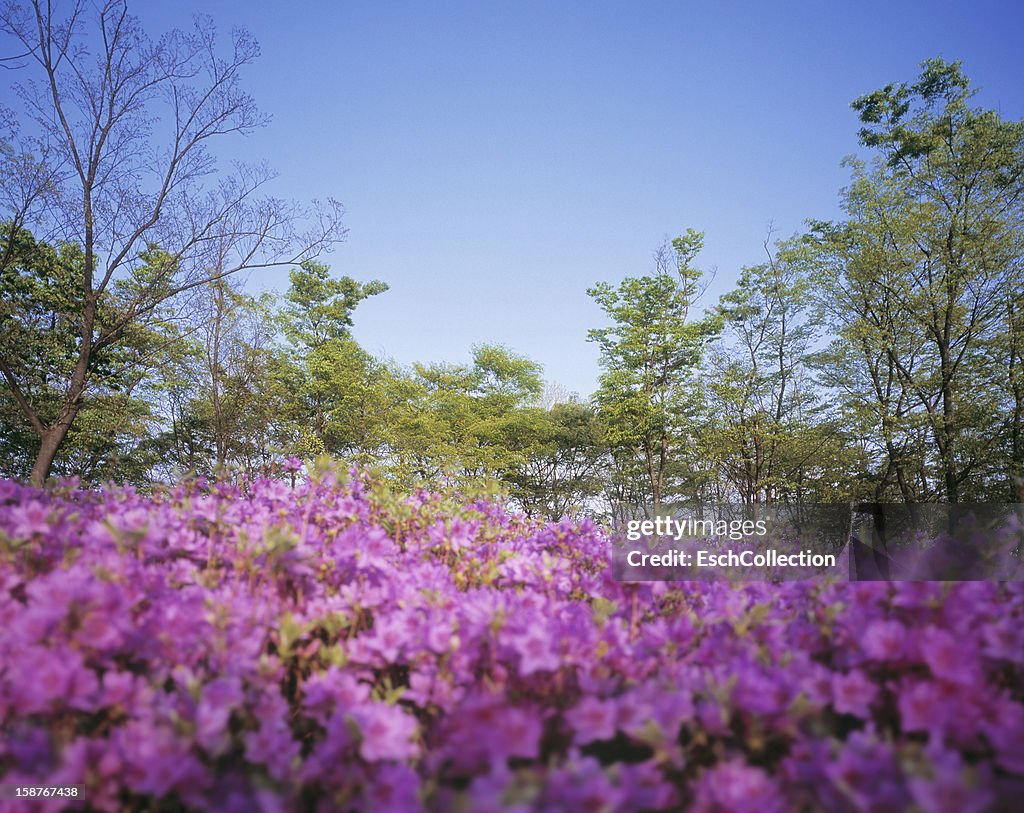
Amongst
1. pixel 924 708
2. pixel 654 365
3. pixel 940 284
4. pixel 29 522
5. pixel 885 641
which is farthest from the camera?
pixel 654 365

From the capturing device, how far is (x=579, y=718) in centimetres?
121

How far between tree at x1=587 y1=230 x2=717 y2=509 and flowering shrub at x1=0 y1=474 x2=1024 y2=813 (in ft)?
81.8

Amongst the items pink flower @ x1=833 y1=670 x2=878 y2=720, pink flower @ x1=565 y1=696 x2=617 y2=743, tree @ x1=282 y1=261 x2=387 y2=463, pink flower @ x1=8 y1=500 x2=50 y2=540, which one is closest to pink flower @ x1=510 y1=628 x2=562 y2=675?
pink flower @ x1=565 y1=696 x2=617 y2=743

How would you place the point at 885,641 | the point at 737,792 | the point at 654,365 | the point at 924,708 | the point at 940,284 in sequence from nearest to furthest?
the point at 737,792
the point at 924,708
the point at 885,641
the point at 940,284
the point at 654,365

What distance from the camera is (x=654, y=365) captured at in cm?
2722

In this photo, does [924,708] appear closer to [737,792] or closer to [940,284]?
[737,792]

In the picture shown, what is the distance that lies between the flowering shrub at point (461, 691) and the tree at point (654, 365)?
81.8 feet

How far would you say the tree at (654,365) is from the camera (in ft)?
86.7

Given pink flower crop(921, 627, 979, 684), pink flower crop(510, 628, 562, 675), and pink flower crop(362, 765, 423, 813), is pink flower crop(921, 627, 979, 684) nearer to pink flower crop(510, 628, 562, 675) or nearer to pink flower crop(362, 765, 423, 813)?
pink flower crop(510, 628, 562, 675)

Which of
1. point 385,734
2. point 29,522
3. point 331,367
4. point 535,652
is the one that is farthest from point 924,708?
point 331,367

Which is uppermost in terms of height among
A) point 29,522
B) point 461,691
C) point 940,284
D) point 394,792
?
point 940,284

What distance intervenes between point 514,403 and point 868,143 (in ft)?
74.8

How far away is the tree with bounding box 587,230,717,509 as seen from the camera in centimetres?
2644

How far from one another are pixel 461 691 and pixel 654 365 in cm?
2690
